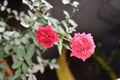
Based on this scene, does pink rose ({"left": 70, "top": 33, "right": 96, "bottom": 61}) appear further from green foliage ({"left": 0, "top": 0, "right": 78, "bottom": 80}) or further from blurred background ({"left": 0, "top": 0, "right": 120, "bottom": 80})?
blurred background ({"left": 0, "top": 0, "right": 120, "bottom": 80})

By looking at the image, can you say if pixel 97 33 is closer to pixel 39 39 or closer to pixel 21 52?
pixel 21 52

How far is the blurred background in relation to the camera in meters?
1.72

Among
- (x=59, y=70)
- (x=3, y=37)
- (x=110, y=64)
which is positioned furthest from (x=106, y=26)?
(x=3, y=37)

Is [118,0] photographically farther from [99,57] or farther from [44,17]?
[44,17]

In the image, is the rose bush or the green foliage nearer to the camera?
the rose bush

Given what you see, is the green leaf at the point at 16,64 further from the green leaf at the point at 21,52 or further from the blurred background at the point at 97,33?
the blurred background at the point at 97,33

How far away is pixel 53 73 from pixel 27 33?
72 centimetres

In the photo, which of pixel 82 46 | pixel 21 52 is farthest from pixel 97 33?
pixel 82 46

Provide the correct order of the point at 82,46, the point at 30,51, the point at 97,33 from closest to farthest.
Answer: the point at 82,46 → the point at 30,51 → the point at 97,33

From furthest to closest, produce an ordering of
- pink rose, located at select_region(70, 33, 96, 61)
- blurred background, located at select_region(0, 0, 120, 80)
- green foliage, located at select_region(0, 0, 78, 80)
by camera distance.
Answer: blurred background, located at select_region(0, 0, 120, 80), green foliage, located at select_region(0, 0, 78, 80), pink rose, located at select_region(70, 33, 96, 61)

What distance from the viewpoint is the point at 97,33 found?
1.90 metres

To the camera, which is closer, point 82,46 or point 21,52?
point 82,46

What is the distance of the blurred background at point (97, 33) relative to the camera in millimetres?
1725

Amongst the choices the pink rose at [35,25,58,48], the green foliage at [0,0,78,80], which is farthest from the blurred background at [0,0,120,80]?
the pink rose at [35,25,58,48]
